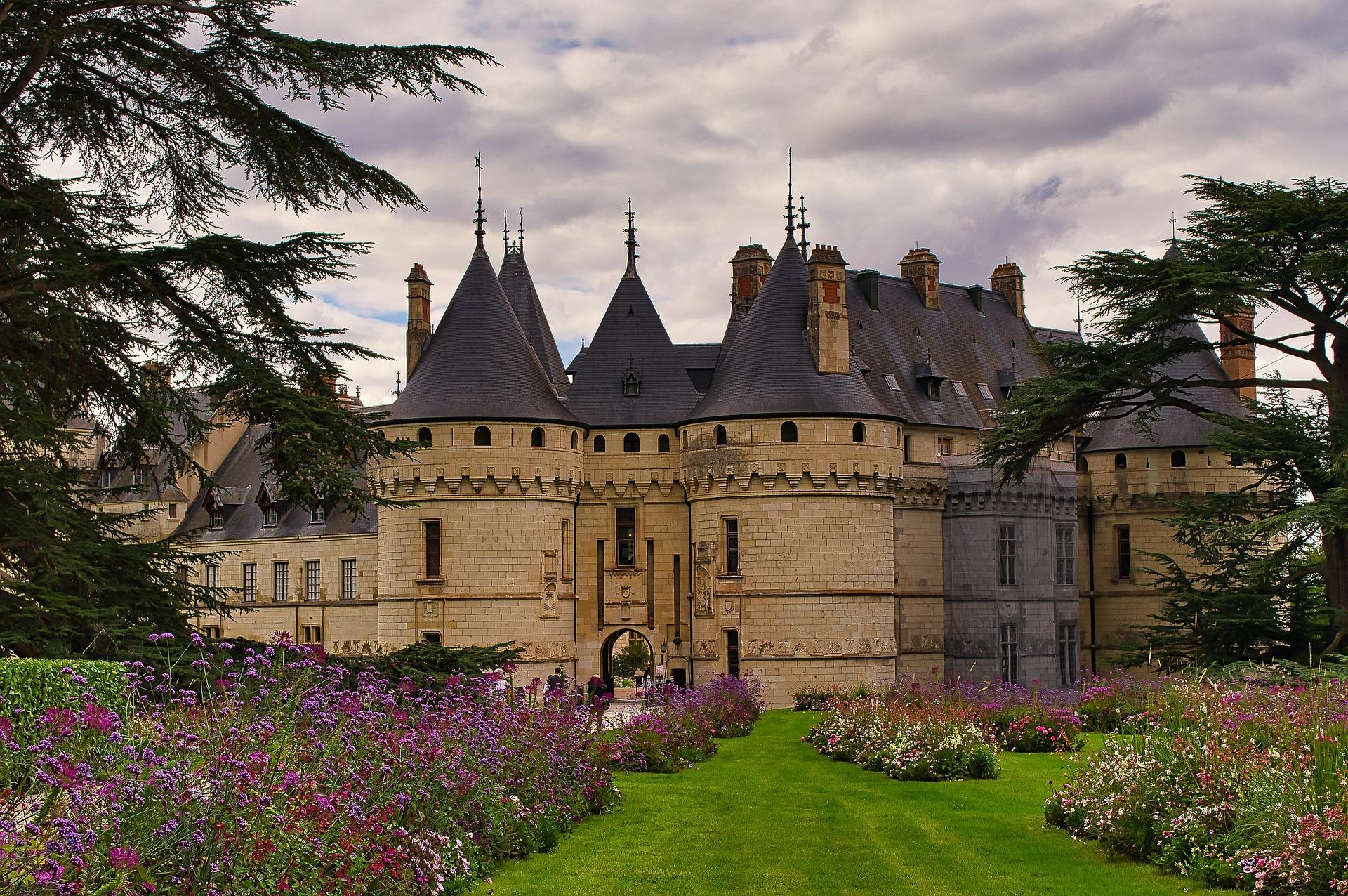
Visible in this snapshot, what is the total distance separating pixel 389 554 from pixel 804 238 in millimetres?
13686

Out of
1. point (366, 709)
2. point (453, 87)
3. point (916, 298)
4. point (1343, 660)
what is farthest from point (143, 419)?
point (916, 298)

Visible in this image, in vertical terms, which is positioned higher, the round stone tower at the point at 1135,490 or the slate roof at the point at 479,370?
the slate roof at the point at 479,370

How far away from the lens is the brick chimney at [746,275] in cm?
4547

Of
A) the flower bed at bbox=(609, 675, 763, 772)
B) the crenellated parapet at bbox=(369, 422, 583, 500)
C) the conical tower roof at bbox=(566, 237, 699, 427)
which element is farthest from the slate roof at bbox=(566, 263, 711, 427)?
the flower bed at bbox=(609, 675, 763, 772)

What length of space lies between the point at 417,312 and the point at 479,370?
19.7 feet

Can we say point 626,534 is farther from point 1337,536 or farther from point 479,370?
Result: point 1337,536

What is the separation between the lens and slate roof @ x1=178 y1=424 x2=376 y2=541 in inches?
1852

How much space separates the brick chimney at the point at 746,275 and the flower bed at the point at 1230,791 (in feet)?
101

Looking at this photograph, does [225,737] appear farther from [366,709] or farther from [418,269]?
[418,269]

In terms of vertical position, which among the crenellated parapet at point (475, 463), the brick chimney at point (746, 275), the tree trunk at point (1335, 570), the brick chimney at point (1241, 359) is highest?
the brick chimney at point (746, 275)

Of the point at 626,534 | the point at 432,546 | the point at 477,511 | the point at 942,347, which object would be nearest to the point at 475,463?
the point at 477,511

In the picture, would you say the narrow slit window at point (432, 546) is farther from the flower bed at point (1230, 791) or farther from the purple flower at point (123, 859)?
the purple flower at point (123, 859)

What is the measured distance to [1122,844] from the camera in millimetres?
13578

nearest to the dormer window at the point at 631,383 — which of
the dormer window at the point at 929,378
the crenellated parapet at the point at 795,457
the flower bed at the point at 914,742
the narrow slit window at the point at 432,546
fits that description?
the crenellated parapet at the point at 795,457
